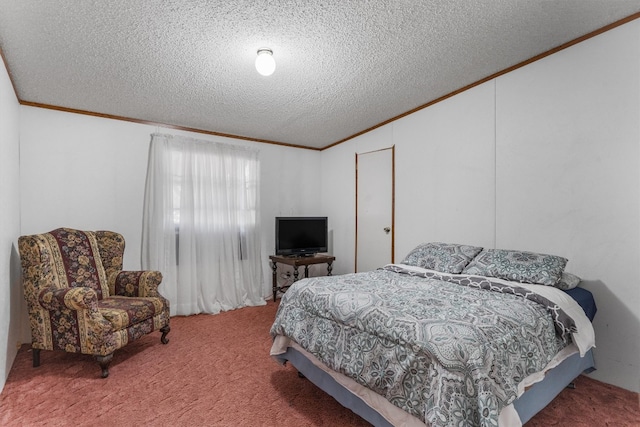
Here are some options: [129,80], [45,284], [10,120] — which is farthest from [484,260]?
[10,120]

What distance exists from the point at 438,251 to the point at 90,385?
9.95 ft

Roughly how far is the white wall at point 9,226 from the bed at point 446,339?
2098mm

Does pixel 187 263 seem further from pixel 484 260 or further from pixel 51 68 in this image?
pixel 484 260

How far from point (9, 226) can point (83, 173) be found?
1052mm

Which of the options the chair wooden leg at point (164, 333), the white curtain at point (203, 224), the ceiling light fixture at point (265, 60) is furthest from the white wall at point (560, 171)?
the chair wooden leg at point (164, 333)

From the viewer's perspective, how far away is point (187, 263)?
4.07 meters

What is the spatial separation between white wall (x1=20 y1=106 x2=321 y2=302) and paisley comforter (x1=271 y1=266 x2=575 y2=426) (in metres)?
2.61

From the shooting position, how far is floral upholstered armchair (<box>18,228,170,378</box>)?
2463 mm

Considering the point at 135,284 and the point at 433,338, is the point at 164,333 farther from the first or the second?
the point at 433,338

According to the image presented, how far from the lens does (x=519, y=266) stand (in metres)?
2.36

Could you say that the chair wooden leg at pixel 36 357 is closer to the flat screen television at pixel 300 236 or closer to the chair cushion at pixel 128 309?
the chair cushion at pixel 128 309

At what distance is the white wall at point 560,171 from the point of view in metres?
2.19

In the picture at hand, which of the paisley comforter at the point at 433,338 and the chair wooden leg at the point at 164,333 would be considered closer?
the paisley comforter at the point at 433,338

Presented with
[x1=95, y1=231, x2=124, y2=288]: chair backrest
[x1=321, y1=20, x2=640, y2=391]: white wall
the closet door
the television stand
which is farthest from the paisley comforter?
[x1=95, y1=231, x2=124, y2=288]: chair backrest
